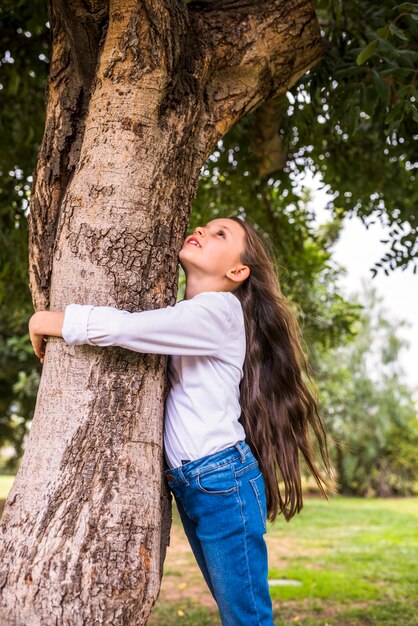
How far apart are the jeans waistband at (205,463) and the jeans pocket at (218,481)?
0.05 feet

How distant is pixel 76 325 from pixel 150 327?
23 centimetres

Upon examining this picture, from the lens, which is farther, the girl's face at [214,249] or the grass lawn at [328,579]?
the grass lawn at [328,579]

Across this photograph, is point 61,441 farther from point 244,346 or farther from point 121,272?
point 244,346

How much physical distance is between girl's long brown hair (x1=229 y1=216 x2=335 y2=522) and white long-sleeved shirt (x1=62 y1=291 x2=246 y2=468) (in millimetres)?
196

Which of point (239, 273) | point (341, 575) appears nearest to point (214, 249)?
point (239, 273)

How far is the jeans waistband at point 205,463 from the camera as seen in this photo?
7.06 feet

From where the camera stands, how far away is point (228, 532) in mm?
2154

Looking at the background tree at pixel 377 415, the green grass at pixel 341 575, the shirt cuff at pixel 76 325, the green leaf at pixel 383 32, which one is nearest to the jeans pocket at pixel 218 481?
the shirt cuff at pixel 76 325

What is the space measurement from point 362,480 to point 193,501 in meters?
20.3

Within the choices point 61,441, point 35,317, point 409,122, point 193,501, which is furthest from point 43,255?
point 409,122

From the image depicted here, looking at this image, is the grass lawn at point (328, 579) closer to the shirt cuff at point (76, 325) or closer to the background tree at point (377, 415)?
the shirt cuff at point (76, 325)

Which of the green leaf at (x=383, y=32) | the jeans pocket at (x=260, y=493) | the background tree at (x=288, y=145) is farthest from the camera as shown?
the background tree at (x=288, y=145)

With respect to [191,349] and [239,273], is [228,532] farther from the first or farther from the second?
[239,273]

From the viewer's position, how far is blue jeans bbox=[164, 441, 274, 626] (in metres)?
2.15
